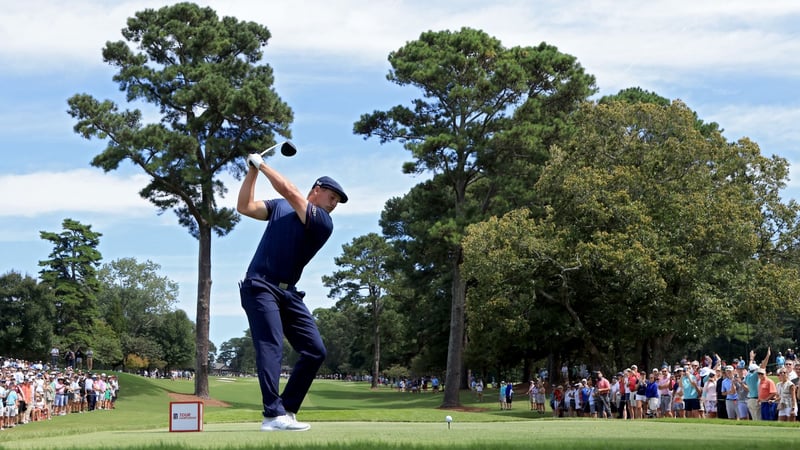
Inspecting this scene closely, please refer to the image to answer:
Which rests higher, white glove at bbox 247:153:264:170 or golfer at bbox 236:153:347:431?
white glove at bbox 247:153:264:170

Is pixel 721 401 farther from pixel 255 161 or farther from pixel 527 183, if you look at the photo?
pixel 527 183

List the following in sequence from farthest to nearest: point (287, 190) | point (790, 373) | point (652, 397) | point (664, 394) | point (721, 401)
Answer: point (652, 397) < point (664, 394) < point (721, 401) < point (790, 373) < point (287, 190)

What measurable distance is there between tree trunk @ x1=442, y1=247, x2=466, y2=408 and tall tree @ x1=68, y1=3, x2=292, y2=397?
1395cm

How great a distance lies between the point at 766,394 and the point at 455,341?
2712 cm

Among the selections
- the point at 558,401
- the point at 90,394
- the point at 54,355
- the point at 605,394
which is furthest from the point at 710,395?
the point at 54,355

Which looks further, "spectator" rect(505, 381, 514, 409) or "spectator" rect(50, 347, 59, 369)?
"spectator" rect(50, 347, 59, 369)

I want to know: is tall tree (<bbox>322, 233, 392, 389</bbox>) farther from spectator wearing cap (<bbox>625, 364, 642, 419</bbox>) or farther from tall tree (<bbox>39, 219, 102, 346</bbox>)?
spectator wearing cap (<bbox>625, 364, 642, 419</bbox>)

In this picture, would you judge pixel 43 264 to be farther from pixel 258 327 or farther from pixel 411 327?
pixel 258 327

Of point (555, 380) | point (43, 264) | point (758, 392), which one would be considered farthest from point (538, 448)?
point (43, 264)

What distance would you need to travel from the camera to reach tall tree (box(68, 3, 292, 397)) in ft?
169

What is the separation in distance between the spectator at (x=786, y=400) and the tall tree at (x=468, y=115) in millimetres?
25663

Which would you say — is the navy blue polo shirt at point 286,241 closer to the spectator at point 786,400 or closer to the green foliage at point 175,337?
the spectator at point 786,400

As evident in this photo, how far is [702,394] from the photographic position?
27562 mm

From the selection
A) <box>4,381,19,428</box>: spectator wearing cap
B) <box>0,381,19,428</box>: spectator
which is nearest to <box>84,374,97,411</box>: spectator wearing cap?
<box>4,381,19,428</box>: spectator wearing cap
